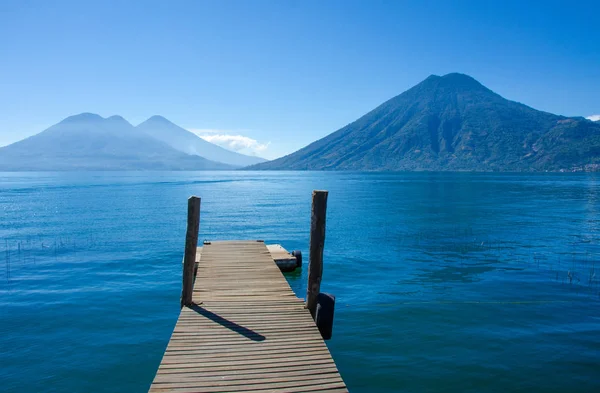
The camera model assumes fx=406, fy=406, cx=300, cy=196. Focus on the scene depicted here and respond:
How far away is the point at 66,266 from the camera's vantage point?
2156 centimetres

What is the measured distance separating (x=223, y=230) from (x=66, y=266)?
1432 cm

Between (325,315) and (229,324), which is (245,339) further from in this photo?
(325,315)

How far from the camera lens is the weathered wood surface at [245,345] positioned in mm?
6805

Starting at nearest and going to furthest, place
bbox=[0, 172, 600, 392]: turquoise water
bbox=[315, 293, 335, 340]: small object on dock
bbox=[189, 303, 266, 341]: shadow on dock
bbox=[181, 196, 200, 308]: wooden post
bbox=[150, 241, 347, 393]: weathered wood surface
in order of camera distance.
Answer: bbox=[150, 241, 347, 393]: weathered wood surface → bbox=[189, 303, 266, 341]: shadow on dock → bbox=[315, 293, 335, 340]: small object on dock → bbox=[0, 172, 600, 392]: turquoise water → bbox=[181, 196, 200, 308]: wooden post

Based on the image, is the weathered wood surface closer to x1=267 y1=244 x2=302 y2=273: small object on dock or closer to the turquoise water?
the turquoise water

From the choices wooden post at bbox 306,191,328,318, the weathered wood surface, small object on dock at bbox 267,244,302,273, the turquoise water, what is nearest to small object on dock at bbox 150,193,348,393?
the weathered wood surface

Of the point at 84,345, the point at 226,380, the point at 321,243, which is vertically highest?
the point at 321,243

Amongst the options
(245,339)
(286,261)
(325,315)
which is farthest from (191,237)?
(286,261)

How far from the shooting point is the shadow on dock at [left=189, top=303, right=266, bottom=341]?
8685mm

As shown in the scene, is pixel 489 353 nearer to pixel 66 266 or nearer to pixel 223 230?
pixel 66 266

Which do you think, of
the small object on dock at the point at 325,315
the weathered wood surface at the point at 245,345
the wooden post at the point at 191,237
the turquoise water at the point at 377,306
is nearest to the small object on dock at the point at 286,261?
the turquoise water at the point at 377,306

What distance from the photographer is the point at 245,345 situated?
27.0 feet

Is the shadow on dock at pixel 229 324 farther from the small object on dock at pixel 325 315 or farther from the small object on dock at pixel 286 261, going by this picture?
the small object on dock at pixel 286 261

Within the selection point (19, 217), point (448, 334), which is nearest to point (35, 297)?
point (448, 334)
